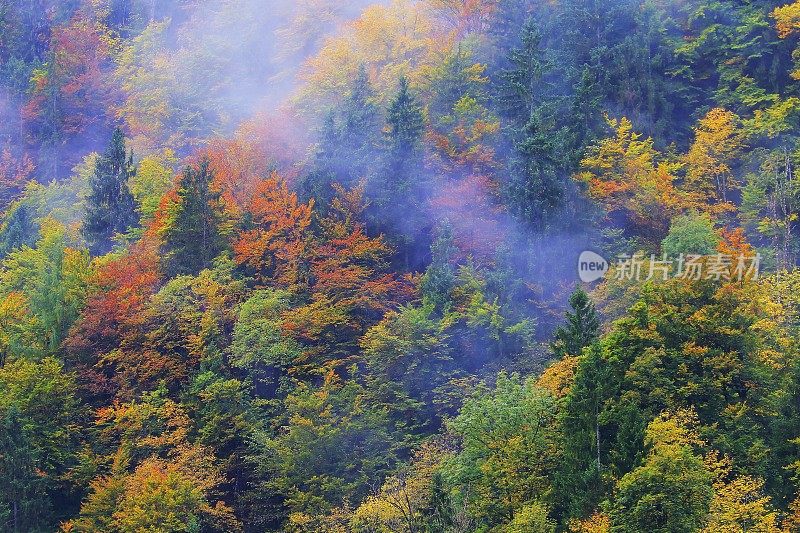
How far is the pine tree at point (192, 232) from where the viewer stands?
45781 mm

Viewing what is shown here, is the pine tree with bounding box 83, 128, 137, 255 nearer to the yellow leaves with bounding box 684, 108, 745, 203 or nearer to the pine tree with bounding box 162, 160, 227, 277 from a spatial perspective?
the pine tree with bounding box 162, 160, 227, 277

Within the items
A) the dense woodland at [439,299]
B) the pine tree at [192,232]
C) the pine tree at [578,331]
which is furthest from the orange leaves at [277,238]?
the pine tree at [578,331]

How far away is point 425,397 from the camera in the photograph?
131 feet

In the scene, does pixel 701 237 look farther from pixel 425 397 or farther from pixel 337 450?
pixel 337 450

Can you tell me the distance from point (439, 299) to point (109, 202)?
18897mm

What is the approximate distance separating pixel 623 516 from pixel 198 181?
948 inches

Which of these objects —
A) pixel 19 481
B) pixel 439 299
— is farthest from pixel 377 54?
pixel 19 481

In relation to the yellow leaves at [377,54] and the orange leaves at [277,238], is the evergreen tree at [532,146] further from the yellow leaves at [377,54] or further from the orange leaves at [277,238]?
the orange leaves at [277,238]

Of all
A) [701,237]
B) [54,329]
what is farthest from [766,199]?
[54,329]

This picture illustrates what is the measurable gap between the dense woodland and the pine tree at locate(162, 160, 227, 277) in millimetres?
98

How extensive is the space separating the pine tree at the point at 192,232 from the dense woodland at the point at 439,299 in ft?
0.32

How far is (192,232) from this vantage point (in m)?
45.9

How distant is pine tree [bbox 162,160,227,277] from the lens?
45.8 metres

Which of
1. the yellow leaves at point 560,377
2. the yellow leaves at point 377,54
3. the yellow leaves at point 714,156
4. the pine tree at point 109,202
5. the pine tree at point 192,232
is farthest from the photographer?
the yellow leaves at point 377,54
